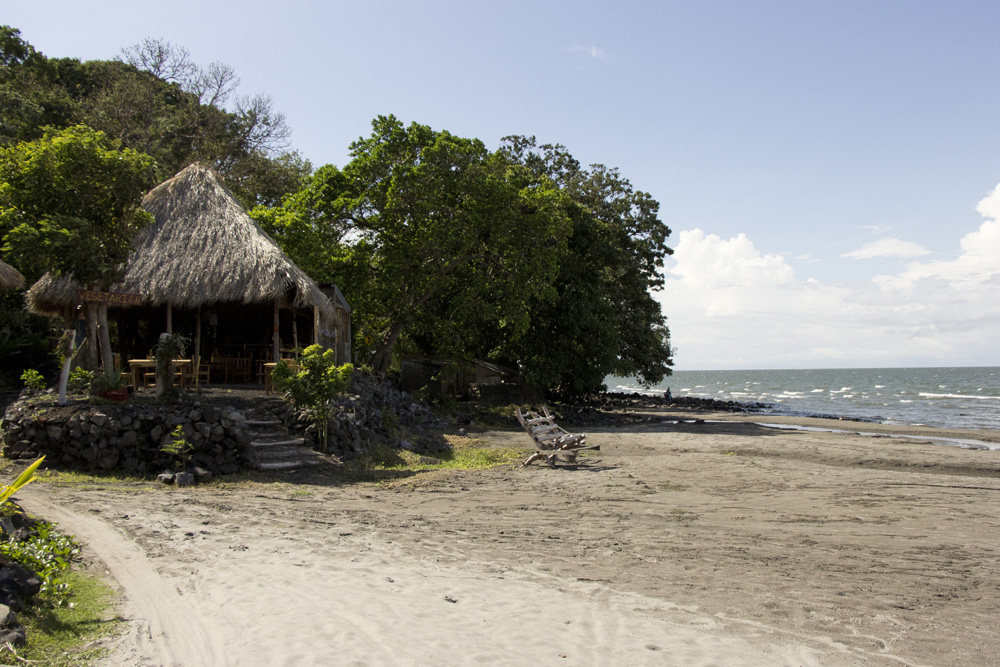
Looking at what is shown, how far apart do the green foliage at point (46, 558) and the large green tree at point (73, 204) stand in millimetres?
6933

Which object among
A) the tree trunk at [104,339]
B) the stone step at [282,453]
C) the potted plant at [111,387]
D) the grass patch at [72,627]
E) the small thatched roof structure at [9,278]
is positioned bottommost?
the grass patch at [72,627]

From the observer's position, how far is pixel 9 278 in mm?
14508

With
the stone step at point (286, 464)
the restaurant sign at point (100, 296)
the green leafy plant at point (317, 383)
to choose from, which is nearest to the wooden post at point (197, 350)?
the restaurant sign at point (100, 296)

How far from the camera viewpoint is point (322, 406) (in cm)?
1208

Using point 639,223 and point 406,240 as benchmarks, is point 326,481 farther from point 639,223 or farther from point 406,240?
point 639,223

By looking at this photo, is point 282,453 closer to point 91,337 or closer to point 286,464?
point 286,464

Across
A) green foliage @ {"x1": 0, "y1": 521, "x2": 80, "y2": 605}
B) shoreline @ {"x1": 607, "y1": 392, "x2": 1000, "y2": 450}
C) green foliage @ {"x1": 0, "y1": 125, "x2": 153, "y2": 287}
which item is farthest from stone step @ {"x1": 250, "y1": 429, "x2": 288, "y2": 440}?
shoreline @ {"x1": 607, "y1": 392, "x2": 1000, "y2": 450}

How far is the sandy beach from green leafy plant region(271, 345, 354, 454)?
1345mm

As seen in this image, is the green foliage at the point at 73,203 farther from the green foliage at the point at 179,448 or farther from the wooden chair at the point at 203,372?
the wooden chair at the point at 203,372

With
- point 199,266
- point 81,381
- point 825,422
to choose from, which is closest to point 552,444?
point 199,266

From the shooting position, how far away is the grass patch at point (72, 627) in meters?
4.18

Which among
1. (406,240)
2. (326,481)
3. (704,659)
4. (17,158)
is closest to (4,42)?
(406,240)

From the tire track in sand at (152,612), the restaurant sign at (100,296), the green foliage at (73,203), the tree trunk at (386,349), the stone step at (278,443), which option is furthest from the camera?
the tree trunk at (386,349)

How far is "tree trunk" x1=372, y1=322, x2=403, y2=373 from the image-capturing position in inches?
878
